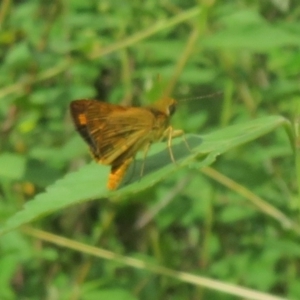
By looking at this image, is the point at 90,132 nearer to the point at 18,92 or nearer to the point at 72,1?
the point at 18,92

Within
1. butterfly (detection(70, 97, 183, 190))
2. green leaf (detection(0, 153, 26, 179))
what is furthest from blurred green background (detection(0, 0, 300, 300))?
butterfly (detection(70, 97, 183, 190))

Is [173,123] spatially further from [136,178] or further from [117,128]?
[136,178]

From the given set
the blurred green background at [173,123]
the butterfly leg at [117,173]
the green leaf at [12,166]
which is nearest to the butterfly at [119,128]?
the butterfly leg at [117,173]

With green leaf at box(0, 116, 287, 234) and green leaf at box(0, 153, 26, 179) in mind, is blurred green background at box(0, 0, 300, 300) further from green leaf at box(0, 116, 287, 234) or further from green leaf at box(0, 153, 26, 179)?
green leaf at box(0, 116, 287, 234)

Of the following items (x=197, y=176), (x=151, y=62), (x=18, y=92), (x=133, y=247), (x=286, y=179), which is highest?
(x=18, y=92)

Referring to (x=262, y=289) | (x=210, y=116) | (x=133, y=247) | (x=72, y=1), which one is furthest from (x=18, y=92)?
(x=133, y=247)

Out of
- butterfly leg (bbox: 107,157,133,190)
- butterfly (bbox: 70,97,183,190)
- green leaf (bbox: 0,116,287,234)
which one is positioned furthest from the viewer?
butterfly (bbox: 70,97,183,190)

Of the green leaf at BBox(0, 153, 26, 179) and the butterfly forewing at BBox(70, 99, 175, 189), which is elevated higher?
the butterfly forewing at BBox(70, 99, 175, 189)

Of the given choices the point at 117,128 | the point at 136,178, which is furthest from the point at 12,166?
the point at 136,178
